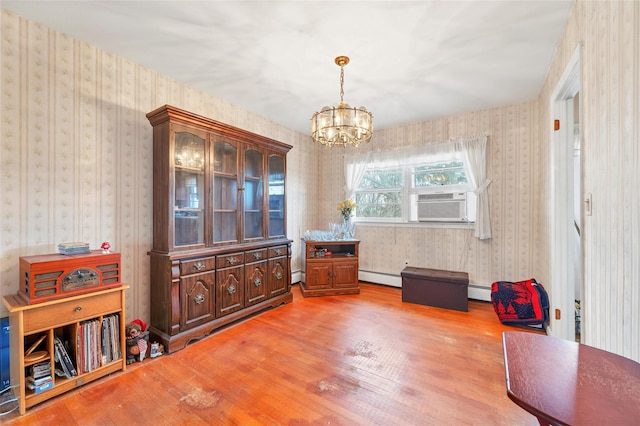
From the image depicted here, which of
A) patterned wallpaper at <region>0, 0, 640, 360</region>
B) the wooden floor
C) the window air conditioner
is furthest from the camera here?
the window air conditioner

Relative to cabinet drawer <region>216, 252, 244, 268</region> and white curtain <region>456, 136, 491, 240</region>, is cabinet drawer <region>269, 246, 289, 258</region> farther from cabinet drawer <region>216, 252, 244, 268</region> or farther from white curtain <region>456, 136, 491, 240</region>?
white curtain <region>456, 136, 491, 240</region>

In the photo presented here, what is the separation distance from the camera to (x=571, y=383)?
2.48 ft

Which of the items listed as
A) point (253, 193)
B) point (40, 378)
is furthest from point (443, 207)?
point (40, 378)

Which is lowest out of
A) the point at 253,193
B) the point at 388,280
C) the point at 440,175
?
the point at 388,280

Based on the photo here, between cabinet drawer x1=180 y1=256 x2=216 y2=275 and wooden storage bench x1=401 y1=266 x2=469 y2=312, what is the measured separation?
253cm

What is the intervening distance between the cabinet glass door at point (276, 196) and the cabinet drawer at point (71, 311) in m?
1.80

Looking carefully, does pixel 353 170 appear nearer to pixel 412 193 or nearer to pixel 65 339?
pixel 412 193

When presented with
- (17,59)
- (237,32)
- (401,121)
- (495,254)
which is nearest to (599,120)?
(237,32)

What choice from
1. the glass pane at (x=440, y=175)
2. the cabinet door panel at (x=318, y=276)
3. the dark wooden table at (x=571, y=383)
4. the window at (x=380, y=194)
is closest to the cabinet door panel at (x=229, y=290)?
the cabinet door panel at (x=318, y=276)

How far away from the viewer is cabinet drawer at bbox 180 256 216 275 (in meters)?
2.54

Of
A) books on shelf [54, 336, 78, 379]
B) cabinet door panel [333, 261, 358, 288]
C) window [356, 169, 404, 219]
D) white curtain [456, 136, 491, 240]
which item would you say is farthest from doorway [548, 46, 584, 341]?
books on shelf [54, 336, 78, 379]

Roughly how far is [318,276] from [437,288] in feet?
5.41

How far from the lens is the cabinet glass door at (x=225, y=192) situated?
2.92 metres

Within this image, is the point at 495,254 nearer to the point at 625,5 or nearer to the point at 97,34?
the point at 625,5
